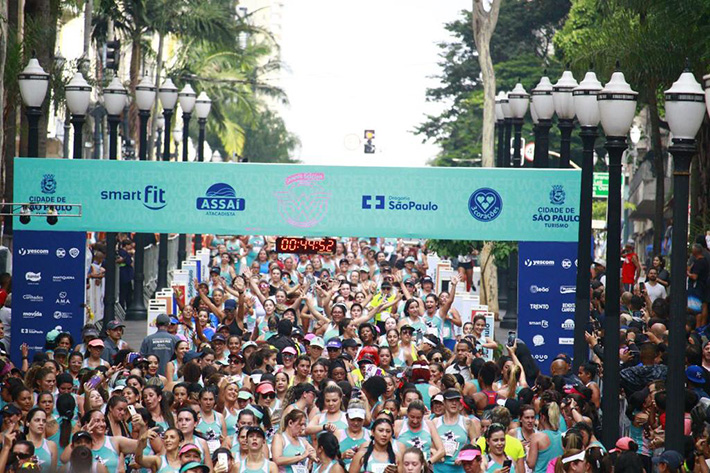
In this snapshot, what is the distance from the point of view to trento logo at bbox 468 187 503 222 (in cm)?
2047

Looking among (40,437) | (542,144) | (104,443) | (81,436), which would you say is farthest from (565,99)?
(81,436)

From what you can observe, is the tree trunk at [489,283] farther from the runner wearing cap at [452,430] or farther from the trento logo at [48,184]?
the runner wearing cap at [452,430]

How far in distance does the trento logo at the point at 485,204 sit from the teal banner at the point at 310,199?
15mm

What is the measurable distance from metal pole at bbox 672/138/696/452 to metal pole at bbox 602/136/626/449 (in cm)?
188

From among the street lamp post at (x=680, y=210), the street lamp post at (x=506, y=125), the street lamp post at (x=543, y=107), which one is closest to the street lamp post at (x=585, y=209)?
the street lamp post at (x=543, y=107)

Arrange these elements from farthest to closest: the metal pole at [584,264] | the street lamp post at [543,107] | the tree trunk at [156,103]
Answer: the tree trunk at [156,103]
the street lamp post at [543,107]
the metal pole at [584,264]

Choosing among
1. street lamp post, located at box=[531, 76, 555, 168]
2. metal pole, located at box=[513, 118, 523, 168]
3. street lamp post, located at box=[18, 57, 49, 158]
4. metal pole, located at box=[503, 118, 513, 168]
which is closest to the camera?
street lamp post, located at box=[18, 57, 49, 158]

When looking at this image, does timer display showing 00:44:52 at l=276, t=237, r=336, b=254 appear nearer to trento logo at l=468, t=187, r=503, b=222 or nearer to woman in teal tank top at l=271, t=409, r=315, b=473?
trento logo at l=468, t=187, r=503, b=222

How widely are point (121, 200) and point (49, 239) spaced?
1.18 m

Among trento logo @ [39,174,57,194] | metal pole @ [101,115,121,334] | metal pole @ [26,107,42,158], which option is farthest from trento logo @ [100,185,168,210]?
metal pole @ [101,115,121,334]

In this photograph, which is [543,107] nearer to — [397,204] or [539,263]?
[539,263]

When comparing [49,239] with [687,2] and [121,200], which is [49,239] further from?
[687,2]

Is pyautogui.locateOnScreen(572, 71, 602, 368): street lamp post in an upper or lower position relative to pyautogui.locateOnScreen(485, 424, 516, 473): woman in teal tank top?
upper

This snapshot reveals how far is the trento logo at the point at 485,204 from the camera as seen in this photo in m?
20.5
